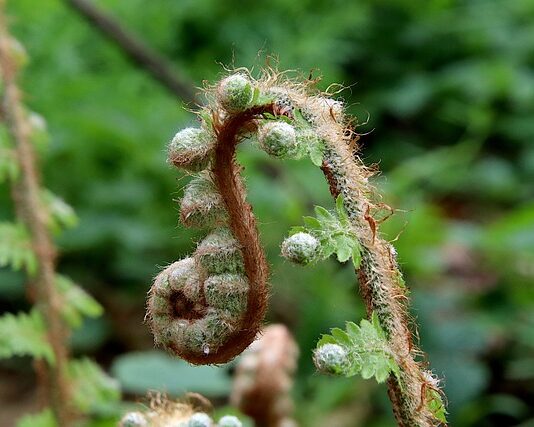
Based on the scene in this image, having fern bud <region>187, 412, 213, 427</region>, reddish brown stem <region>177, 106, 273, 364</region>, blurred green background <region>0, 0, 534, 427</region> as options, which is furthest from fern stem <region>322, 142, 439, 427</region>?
blurred green background <region>0, 0, 534, 427</region>

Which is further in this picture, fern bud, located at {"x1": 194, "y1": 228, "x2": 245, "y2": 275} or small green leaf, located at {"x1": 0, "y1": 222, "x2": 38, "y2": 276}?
small green leaf, located at {"x1": 0, "y1": 222, "x2": 38, "y2": 276}

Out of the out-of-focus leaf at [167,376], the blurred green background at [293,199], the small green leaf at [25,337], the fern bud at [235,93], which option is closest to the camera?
the fern bud at [235,93]

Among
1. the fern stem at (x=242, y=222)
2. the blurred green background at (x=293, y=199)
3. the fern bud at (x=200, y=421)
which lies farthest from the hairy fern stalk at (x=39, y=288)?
the fern stem at (x=242, y=222)

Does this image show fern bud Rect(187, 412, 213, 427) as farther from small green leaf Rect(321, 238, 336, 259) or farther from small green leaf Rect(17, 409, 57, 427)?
small green leaf Rect(17, 409, 57, 427)

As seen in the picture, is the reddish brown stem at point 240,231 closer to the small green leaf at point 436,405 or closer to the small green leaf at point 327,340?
the small green leaf at point 327,340

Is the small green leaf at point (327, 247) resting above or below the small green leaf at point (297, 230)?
below

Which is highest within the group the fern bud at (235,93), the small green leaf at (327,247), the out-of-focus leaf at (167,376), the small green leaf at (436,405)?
the out-of-focus leaf at (167,376)

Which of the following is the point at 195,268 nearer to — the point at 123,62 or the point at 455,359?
the point at 455,359
